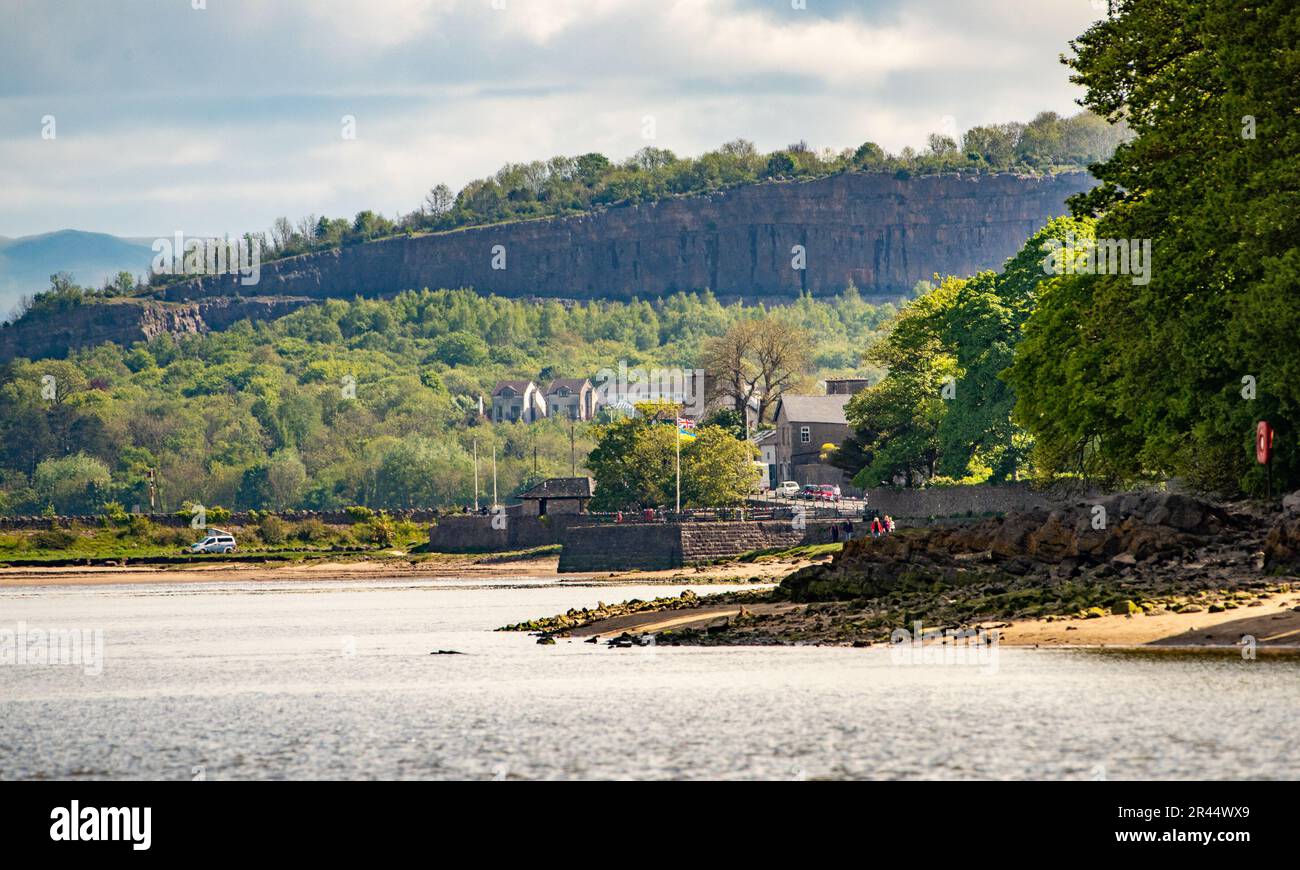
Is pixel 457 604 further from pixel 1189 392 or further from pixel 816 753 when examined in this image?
pixel 816 753

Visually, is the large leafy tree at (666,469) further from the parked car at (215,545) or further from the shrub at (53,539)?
the shrub at (53,539)

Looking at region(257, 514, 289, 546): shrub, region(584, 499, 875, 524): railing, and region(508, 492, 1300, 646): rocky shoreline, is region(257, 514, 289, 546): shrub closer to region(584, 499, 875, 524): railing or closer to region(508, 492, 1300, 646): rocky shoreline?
region(584, 499, 875, 524): railing

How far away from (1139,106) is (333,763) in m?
35.1

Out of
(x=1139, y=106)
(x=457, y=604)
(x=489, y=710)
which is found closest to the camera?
(x=489, y=710)

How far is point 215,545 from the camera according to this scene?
142m

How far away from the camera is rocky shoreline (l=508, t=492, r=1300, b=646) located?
40031mm

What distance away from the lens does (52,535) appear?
5664 inches

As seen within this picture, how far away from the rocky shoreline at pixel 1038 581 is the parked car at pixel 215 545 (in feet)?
302

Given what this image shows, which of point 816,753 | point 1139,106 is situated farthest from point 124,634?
point 816,753

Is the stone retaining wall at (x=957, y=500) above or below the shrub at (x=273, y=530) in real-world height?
above

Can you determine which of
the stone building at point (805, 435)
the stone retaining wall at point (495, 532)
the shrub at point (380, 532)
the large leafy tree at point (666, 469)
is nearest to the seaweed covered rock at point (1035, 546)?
the large leafy tree at point (666, 469)

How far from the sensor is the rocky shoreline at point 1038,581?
4003cm

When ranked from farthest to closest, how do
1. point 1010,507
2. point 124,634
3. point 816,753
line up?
point 1010,507 → point 124,634 → point 816,753
